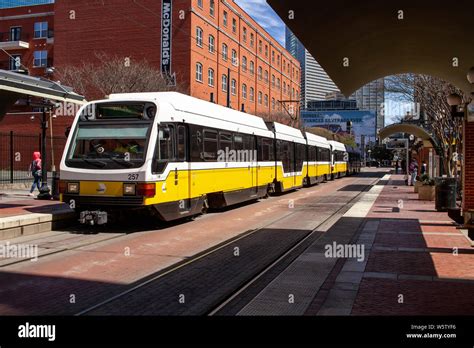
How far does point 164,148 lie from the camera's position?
12359 millimetres

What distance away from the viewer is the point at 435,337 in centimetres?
500

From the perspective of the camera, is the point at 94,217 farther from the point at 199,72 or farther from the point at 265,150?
the point at 199,72

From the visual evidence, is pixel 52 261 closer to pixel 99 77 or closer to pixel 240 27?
pixel 99 77

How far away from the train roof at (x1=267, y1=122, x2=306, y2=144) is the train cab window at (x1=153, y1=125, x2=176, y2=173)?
10853 mm

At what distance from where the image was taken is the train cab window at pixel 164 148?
12.0 m

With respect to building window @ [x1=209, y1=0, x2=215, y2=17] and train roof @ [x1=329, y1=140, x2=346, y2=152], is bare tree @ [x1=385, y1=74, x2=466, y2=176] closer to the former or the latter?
train roof @ [x1=329, y1=140, x2=346, y2=152]

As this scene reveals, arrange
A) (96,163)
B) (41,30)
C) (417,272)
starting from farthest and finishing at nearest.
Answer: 1. (41,30)
2. (96,163)
3. (417,272)

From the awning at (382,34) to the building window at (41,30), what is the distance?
45.8 metres

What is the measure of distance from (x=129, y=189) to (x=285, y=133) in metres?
14.6

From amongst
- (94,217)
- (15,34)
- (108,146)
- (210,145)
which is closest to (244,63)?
(15,34)

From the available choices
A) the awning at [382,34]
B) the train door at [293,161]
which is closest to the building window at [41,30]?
the train door at [293,161]

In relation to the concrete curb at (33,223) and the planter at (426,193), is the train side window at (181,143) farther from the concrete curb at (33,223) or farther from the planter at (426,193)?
the planter at (426,193)

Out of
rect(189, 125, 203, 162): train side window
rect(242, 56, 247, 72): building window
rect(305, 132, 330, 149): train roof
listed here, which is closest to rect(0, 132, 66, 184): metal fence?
rect(189, 125, 203, 162): train side window

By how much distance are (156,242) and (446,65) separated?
330 inches
